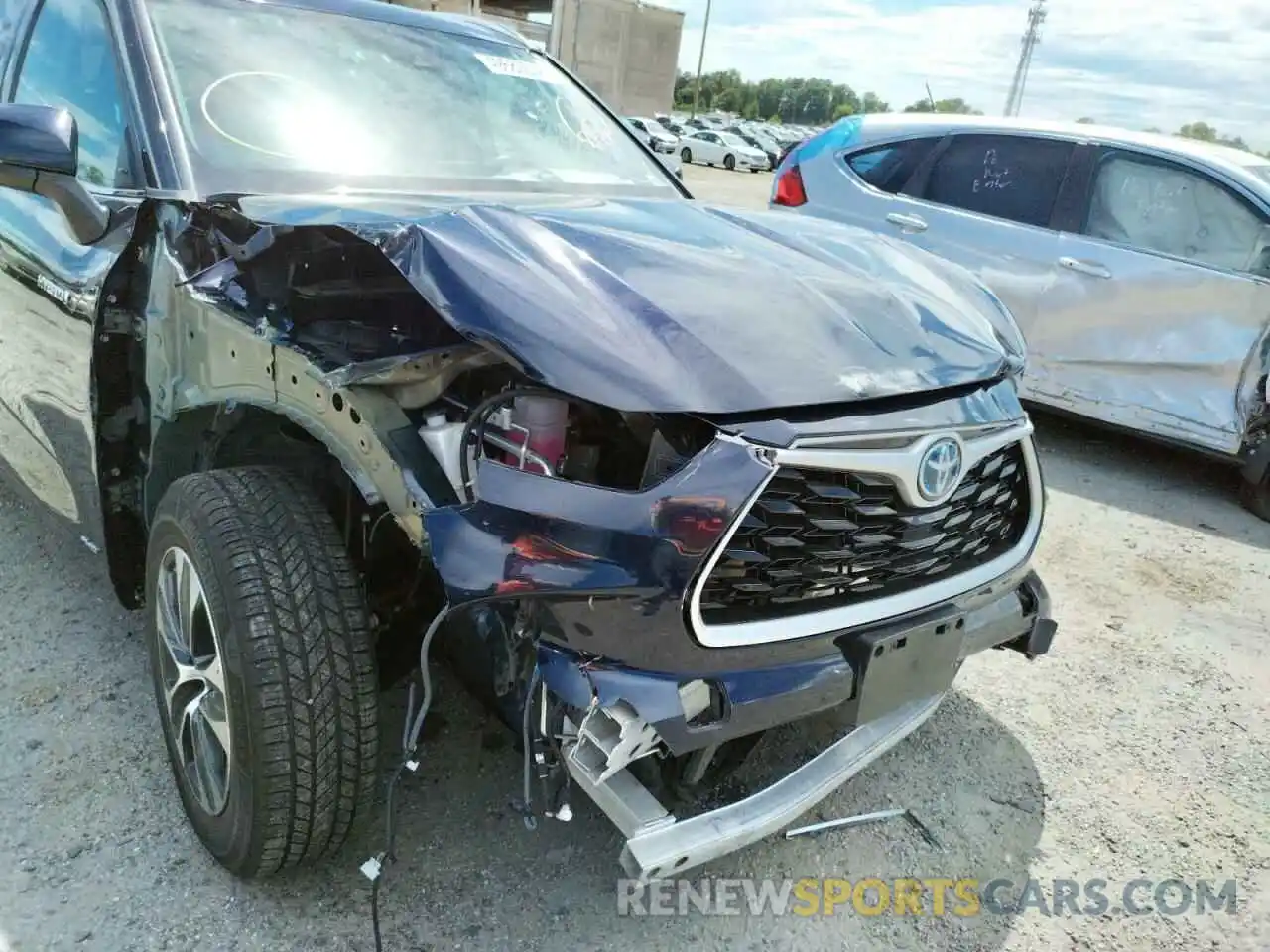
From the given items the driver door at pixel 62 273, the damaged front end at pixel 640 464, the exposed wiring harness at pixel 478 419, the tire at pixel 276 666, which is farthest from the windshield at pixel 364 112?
the exposed wiring harness at pixel 478 419

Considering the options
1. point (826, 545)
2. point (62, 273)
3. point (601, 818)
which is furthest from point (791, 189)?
point (826, 545)

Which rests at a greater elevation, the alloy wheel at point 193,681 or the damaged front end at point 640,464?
the damaged front end at point 640,464

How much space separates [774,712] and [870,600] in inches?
12.1

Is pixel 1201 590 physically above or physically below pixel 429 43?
below

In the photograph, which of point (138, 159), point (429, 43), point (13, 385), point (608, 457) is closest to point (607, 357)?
point (608, 457)

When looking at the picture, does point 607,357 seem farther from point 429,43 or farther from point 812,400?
point 429,43

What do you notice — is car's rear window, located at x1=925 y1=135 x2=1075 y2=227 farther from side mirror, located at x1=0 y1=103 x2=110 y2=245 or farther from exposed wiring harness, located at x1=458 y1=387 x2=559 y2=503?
side mirror, located at x1=0 y1=103 x2=110 y2=245

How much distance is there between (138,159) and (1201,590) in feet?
13.5

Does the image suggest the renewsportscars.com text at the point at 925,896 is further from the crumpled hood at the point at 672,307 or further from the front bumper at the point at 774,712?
the crumpled hood at the point at 672,307

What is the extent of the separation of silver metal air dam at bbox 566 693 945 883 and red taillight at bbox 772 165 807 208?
4581 millimetres

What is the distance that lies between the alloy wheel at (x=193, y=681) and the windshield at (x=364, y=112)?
939 millimetres

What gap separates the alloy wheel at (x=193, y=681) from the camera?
2.00 m

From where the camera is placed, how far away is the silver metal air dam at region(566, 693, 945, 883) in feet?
5.57

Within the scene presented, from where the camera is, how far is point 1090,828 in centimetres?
254
